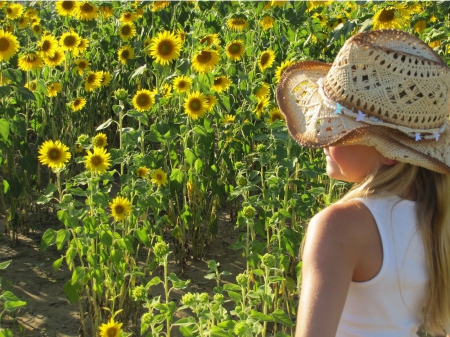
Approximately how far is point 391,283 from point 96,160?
1.68m

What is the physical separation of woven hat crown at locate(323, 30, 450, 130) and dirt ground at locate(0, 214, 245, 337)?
6.23ft

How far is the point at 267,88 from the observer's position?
12.0 feet

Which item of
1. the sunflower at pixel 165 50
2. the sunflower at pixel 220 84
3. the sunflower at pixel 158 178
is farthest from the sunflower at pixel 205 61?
the sunflower at pixel 158 178

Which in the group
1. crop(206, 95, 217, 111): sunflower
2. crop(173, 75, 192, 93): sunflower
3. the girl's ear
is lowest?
the girl's ear

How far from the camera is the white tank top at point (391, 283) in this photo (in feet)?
4.48

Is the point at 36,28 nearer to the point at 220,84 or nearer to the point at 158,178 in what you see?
the point at 220,84

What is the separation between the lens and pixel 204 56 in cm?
357

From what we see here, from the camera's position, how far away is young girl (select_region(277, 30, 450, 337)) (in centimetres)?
135

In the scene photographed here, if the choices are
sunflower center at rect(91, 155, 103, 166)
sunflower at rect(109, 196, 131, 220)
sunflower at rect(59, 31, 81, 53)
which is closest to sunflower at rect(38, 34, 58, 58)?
sunflower at rect(59, 31, 81, 53)

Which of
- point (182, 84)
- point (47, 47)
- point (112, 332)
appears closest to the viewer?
point (112, 332)

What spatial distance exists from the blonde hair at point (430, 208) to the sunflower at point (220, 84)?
7.28ft

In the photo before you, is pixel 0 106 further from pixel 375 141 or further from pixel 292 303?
pixel 375 141

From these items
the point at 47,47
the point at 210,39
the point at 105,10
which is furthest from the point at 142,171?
the point at 105,10

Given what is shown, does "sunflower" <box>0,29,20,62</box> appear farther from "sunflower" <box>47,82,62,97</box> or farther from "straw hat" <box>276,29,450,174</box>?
"straw hat" <box>276,29,450,174</box>
